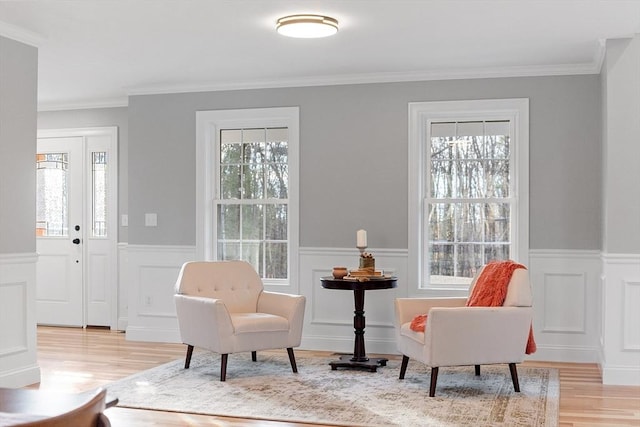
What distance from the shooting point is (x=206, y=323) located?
5.26 m

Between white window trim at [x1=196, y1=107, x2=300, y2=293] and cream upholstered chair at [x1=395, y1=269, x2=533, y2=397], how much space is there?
2117 mm

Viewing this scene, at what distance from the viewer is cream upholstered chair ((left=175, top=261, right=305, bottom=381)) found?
5.20m

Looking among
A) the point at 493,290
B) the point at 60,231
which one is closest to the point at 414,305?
the point at 493,290

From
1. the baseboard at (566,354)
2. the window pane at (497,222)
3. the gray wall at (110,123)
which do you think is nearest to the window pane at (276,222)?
the gray wall at (110,123)

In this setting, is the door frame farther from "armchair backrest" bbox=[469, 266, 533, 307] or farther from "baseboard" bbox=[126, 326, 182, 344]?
"armchair backrest" bbox=[469, 266, 533, 307]

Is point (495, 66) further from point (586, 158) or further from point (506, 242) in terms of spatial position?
point (506, 242)

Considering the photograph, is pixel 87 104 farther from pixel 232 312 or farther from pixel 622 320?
pixel 622 320

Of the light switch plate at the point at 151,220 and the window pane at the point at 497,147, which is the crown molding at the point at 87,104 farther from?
the window pane at the point at 497,147

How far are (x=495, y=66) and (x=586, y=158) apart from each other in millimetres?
1047

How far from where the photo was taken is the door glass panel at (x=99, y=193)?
8008mm

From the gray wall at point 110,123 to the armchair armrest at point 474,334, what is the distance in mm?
4125

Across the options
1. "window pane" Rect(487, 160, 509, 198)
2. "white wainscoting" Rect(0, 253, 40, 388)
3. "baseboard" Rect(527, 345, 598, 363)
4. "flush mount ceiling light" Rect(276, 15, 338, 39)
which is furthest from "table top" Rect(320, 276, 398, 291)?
"white wainscoting" Rect(0, 253, 40, 388)

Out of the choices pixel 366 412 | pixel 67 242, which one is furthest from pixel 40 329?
pixel 366 412

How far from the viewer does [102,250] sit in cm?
798
